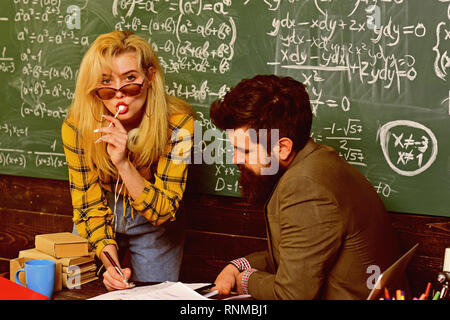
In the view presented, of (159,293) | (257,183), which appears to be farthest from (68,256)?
(257,183)

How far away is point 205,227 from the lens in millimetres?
2881

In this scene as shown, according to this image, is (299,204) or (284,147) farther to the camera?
(284,147)

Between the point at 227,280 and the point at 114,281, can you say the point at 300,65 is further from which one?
the point at 114,281

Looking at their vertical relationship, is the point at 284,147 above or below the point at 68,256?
above

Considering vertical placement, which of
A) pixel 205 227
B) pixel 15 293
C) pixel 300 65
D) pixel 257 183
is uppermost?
pixel 300 65

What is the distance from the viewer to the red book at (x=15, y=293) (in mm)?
1410

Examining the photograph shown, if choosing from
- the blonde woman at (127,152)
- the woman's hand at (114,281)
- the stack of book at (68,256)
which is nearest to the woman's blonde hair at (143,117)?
the blonde woman at (127,152)

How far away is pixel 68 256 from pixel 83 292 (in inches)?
7.0

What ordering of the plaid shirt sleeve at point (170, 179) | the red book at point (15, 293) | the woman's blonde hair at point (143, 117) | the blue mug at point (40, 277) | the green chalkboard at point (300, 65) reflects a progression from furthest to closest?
the green chalkboard at point (300, 65) < the woman's blonde hair at point (143, 117) < the plaid shirt sleeve at point (170, 179) < the blue mug at point (40, 277) < the red book at point (15, 293)

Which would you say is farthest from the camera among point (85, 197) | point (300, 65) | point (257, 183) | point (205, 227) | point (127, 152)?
point (205, 227)

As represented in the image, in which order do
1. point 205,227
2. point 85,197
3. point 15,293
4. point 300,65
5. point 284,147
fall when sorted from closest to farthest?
point 15,293
point 284,147
point 85,197
point 300,65
point 205,227

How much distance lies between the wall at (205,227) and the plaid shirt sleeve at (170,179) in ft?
2.22

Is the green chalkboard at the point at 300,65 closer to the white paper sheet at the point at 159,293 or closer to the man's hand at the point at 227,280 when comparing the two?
the man's hand at the point at 227,280
